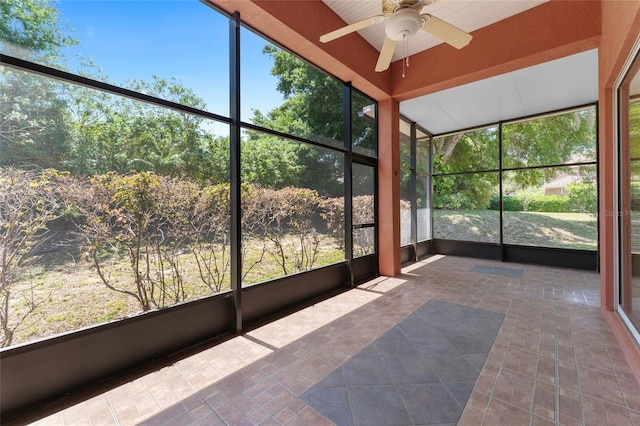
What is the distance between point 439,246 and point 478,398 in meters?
5.69

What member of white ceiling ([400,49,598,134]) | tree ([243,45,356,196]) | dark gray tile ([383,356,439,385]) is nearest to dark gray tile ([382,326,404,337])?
dark gray tile ([383,356,439,385])

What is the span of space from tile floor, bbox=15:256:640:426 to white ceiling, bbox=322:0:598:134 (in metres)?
3.30

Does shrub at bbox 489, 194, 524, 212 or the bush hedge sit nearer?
the bush hedge

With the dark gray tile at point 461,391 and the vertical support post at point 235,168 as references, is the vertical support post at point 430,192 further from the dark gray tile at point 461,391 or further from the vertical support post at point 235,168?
the vertical support post at point 235,168

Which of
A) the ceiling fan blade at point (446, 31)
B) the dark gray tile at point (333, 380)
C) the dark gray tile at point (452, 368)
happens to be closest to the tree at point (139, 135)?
the dark gray tile at point (333, 380)

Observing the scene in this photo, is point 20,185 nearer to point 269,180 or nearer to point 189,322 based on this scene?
point 189,322

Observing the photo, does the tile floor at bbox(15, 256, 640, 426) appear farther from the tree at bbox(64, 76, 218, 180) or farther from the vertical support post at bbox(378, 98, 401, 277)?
the tree at bbox(64, 76, 218, 180)

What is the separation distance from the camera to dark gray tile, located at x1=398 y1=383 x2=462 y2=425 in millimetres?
1641

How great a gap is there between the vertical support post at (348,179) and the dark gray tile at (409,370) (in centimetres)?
207

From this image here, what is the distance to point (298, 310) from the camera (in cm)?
338

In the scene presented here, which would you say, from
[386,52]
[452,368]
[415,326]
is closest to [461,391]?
[452,368]

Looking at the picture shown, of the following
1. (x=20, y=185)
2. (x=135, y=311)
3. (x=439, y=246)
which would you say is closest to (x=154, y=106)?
(x=20, y=185)

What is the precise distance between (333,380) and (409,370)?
2.05 feet

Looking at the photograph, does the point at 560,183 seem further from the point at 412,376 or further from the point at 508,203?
the point at 412,376
